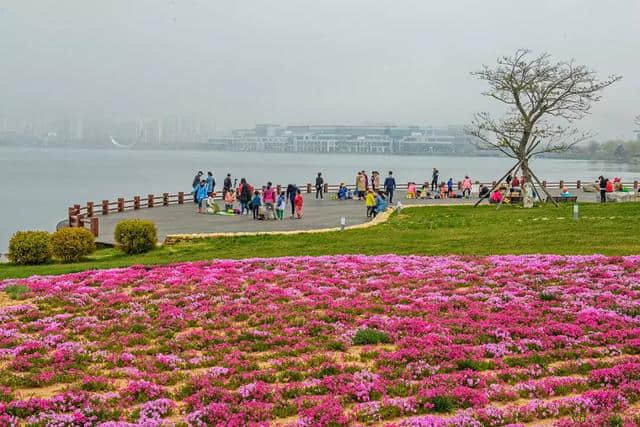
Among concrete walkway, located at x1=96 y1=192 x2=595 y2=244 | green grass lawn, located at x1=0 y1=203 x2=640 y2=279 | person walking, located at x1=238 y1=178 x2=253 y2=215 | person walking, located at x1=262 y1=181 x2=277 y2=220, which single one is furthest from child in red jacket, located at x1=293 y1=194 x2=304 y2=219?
green grass lawn, located at x1=0 y1=203 x2=640 y2=279

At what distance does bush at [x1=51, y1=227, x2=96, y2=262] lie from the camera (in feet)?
86.7

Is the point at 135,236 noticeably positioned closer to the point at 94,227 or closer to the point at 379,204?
the point at 94,227

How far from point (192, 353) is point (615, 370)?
673 cm

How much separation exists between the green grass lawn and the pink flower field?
4.28m

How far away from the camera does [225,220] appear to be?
3697 cm

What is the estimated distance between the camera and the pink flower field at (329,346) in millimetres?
8953

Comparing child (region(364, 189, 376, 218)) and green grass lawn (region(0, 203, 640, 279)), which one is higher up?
child (region(364, 189, 376, 218))

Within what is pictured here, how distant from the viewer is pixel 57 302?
15.6 metres

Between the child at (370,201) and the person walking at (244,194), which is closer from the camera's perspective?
the child at (370,201)

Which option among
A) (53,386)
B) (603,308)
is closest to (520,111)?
(603,308)

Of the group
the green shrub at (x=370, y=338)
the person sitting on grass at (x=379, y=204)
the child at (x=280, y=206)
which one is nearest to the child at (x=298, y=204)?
the child at (x=280, y=206)

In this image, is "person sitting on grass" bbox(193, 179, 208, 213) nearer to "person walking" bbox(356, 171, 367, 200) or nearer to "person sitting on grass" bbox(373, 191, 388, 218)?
"person sitting on grass" bbox(373, 191, 388, 218)

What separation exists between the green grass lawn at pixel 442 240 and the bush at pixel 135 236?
61 cm

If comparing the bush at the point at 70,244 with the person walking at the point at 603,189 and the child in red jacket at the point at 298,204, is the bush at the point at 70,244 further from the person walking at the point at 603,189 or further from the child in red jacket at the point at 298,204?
the person walking at the point at 603,189
